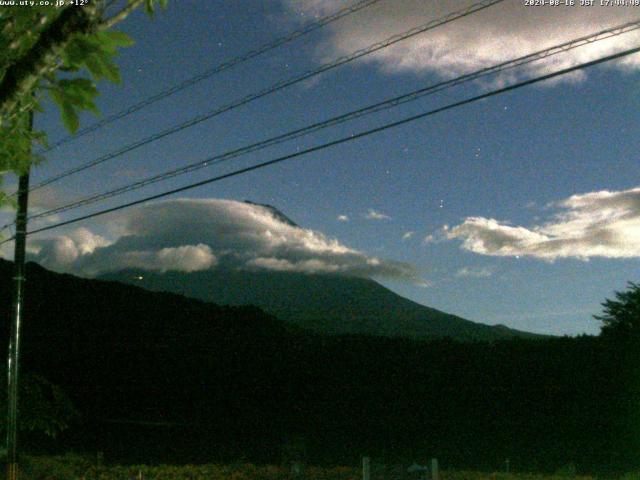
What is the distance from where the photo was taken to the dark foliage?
1902cm

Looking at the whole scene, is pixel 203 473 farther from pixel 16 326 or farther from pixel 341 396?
pixel 341 396

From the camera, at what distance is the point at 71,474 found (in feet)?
53.9

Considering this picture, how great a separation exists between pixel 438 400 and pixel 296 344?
485 cm

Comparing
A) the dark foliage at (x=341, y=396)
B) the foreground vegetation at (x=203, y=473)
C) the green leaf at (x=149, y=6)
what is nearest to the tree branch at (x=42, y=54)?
the green leaf at (x=149, y=6)

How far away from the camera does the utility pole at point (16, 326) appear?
1399 cm

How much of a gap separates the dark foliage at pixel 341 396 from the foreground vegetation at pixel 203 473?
7.55 ft

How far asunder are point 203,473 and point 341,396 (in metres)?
5.71

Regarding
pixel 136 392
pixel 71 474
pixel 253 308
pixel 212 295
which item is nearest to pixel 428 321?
pixel 253 308

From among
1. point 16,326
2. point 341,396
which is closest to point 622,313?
point 341,396

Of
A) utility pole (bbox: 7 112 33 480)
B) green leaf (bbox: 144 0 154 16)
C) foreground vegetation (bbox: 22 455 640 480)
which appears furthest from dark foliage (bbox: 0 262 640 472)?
green leaf (bbox: 144 0 154 16)

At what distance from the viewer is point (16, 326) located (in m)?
14.6

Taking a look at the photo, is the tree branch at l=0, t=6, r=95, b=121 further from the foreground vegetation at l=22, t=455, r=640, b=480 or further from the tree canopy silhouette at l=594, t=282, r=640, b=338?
the tree canopy silhouette at l=594, t=282, r=640, b=338

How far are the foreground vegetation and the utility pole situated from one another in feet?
7.96

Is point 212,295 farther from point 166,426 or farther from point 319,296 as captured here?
point 166,426
